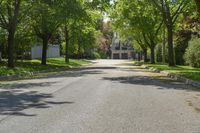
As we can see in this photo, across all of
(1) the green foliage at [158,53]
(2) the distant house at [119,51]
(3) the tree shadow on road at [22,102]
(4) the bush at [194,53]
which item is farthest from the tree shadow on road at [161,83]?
(2) the distant house at [119,51]

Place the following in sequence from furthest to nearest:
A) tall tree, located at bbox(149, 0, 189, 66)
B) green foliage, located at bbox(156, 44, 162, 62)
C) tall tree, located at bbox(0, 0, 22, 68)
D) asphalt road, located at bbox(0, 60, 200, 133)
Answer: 1. green foliage, located at bbox(156, 44, 162, 62)
2. tall tree, located at bbox(149, 0, 189, 66)
3. tall tree, located at bbox(0, 0, 22, 68)
4. asphalt road, located at bbox(0, 60, 200, 133)

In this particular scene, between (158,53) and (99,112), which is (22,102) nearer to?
(99,112)

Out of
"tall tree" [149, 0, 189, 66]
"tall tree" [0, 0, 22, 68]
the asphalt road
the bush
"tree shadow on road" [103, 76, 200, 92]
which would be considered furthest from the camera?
the bush

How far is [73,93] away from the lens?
17.6m

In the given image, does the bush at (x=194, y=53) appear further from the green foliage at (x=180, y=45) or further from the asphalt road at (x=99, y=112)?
the asphalt road at (x=99, y=112)

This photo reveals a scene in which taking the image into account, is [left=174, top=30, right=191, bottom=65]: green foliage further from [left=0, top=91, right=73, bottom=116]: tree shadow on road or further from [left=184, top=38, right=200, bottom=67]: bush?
[left=0, top=91, right=73, bottom=116]: tree shadow on road

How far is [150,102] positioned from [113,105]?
1.42 metres

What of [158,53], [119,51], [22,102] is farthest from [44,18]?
[119,51]

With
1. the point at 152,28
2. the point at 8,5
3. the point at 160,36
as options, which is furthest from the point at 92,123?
the point at 160,36

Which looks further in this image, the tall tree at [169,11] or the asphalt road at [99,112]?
the tall tree at [169,11]

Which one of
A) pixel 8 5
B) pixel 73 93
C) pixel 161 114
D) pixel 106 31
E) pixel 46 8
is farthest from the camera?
pixel 106 31

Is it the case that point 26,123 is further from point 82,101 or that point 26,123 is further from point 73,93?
point 73,93

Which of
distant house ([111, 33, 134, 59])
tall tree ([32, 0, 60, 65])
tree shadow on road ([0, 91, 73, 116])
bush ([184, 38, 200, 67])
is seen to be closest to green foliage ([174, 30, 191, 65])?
bush ([184, 38, 200, 67])

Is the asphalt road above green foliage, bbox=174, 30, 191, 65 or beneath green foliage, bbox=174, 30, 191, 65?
beneath
